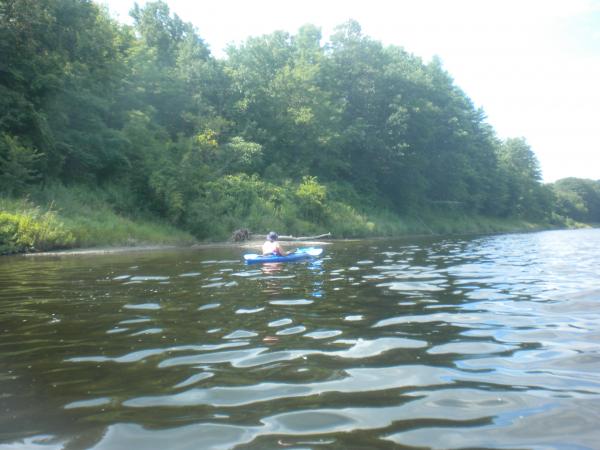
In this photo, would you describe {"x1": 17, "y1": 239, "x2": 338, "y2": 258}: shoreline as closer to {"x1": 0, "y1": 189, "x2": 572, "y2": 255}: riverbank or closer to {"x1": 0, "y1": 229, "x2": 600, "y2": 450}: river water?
{"x1": 0, "y1": 189, "x2": 572, "y2": 255}: riverbank

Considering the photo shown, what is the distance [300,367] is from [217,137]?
31505mm

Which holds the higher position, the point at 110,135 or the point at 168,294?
the point at 110,135

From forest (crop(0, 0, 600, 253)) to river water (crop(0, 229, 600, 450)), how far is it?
12.5 meters

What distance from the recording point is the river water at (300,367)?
3.04 m

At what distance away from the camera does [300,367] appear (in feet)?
14.0

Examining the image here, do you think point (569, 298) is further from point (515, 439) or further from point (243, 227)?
point (243, 227)

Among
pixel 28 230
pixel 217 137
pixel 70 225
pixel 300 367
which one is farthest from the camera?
pixel 217 137

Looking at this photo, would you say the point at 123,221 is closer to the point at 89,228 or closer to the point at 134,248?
the point at 89,228

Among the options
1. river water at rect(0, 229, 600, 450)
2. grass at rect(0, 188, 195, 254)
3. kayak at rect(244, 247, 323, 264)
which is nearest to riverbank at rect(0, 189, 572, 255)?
grass at rect(0, 188, 195, 254)

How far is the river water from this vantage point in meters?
3.04

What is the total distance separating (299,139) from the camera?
38.8 m

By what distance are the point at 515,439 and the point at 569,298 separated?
17.7 feet

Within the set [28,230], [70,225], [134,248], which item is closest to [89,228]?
[70,225]

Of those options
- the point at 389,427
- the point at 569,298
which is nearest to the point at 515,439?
the point at 389,427
